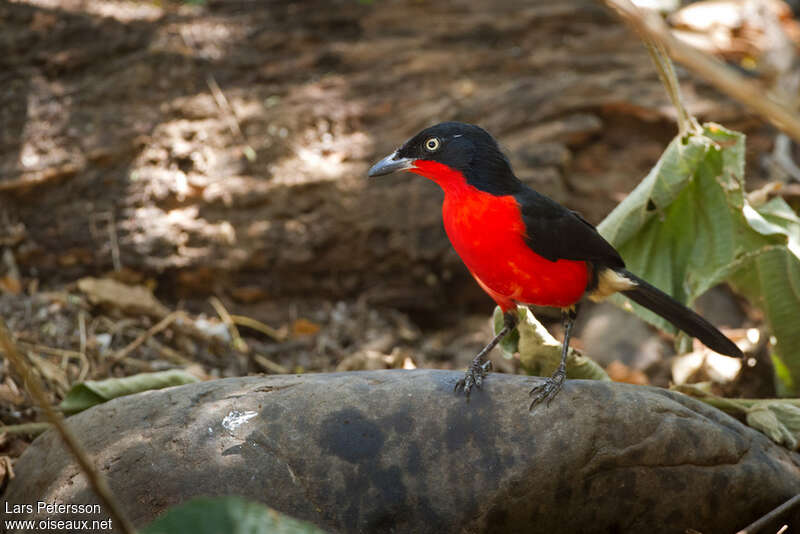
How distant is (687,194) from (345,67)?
3.01m

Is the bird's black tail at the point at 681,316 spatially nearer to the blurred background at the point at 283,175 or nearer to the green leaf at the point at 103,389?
the blurred background at the point at 283,175

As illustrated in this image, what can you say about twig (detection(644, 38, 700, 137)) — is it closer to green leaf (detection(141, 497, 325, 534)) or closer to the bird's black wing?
the bird's black wing

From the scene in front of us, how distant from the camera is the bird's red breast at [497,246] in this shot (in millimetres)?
3105

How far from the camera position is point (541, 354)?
11.6ft

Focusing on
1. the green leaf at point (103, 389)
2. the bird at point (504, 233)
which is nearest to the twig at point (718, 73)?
the bird at point (504, 233)

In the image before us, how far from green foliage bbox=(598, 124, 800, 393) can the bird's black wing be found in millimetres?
679

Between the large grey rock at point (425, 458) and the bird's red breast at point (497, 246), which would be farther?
the bird's red breast at point (497, 246)

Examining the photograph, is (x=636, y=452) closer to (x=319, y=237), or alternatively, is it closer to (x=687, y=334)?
(x=687, y=334)

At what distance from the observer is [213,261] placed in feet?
16.5

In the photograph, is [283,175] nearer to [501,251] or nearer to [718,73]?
[501,251]

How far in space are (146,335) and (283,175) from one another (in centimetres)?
151

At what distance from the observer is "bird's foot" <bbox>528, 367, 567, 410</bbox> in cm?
289

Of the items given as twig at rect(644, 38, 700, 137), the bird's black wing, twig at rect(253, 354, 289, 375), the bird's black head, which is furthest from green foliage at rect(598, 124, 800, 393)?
twig at rect(253, 354, 289, 375)

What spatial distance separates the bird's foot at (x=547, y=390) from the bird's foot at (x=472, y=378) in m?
0.23
